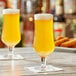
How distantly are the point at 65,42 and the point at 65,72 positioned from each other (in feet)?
2.47

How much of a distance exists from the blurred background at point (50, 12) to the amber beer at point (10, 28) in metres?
2.20

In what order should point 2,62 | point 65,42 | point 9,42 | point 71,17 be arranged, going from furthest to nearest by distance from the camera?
point 71,17, point 65,42, point 9,42, point 2,62

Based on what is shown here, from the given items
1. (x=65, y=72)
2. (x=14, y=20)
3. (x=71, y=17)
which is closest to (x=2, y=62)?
(x=14, y=20)

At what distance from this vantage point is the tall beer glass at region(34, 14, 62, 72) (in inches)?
46.3

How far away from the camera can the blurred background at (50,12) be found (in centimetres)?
400

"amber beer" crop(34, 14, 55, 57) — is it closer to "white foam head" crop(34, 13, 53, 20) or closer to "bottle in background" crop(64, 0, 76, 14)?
"white foam head" crop(34, 13, 53, 20)

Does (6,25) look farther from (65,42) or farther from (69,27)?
(69,27)

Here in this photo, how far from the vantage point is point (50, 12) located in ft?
14.5

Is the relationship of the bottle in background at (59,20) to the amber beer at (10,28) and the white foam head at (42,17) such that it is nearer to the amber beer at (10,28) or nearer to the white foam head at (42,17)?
the amber beer at (10,28)

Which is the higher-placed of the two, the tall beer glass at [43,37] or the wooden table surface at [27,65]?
the tall beer glass at [43,37]

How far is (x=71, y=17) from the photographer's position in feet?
12.9

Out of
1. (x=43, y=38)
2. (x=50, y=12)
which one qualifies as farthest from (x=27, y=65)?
(x=50, y=12)

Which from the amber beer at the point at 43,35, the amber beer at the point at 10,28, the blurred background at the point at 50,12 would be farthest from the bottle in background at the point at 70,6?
the amber beer at the point at 43,35

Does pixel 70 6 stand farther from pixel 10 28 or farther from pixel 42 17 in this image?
pixel 42 17
